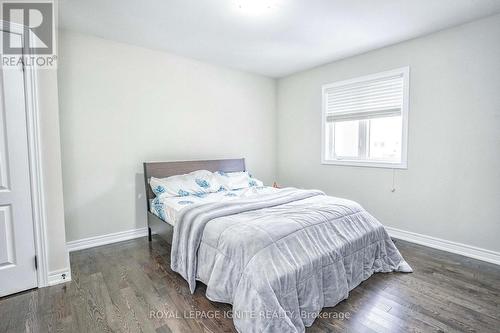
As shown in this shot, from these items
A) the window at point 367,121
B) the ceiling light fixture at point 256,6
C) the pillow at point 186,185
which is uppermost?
the ceiling light fixture at point 256,6

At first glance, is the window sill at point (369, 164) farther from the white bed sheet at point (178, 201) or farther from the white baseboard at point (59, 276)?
the white baseboard at point (59, 276)

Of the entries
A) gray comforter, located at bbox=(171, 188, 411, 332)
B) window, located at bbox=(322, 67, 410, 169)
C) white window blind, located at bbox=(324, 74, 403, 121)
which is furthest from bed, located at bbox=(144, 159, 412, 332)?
white window blind, located at bbox=(324, 74, 403, 121)

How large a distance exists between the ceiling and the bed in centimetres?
187

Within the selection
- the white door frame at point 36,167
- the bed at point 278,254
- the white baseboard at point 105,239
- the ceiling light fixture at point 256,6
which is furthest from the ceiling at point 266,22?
the white baseboard at point 105,239

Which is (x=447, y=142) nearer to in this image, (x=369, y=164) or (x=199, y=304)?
(x=369, y=164)

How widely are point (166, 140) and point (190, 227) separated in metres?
1.81

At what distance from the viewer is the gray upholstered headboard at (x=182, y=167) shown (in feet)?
11.1

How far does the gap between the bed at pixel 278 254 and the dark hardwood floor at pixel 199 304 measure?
0.13m

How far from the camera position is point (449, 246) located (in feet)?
9.78

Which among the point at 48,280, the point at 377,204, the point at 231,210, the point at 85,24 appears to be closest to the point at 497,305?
the point at 377,204

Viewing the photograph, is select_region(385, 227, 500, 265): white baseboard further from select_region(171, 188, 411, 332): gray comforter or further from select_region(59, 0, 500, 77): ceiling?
select_region(59, 0, 500, 77): ceiling

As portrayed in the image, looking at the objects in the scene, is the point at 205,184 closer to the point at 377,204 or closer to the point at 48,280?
the point at 48,280

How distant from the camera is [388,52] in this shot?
3373mm

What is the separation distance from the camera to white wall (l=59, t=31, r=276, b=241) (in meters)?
2.96
